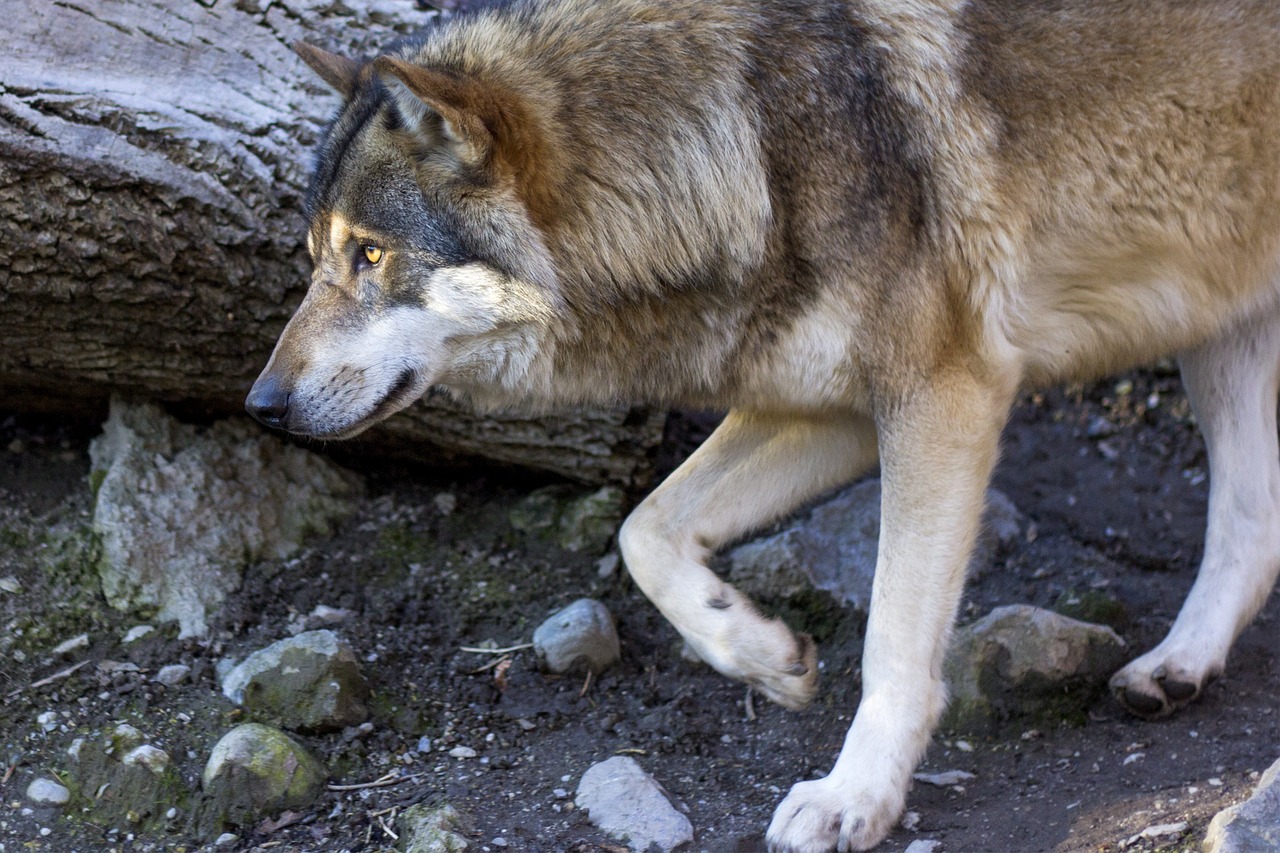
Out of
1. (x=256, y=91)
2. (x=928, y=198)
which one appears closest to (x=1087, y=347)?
(x=928, y=198)

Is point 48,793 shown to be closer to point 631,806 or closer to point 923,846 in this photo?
point 631,806

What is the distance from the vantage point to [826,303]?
3.10m

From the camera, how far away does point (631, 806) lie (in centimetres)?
321

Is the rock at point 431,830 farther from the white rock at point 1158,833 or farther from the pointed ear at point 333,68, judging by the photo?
the pointed ear at point 333,68

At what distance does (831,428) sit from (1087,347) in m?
0.77

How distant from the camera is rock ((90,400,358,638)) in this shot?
389 cm

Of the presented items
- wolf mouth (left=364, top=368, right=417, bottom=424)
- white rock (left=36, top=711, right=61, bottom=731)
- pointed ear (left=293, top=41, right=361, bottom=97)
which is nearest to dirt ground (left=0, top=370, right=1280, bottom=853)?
white rock (left=36, top=711, right=61, bottom=731)

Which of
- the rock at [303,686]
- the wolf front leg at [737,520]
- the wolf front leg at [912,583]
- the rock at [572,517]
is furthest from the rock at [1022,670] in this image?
the rock at [303,686]

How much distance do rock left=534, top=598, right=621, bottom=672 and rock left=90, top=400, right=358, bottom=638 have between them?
988 millimetres

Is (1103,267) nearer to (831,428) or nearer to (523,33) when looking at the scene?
(831,428)

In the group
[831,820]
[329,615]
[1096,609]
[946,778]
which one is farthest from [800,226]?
[329,615]

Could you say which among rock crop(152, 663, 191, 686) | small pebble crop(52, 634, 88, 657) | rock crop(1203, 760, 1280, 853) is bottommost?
small pebble crop(52, 634, 88, 657)

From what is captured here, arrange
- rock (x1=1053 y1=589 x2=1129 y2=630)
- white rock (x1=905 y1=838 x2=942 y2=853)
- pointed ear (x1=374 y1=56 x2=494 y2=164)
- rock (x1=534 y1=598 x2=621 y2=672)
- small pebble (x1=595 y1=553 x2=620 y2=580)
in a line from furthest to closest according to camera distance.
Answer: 1. small pebble (x1=595 y1=553 x2=620 y2=580)
2. rock (x1=1053 y1=589 x2=1129 y2=630)
3. rock (x1=534 y1=598 x2=621 y2=672)
4. white rock (x1=905 y1=838 x2=942 y2=853)
5. pointed ear (x1=374 y1=56 x2=494 y2=164)

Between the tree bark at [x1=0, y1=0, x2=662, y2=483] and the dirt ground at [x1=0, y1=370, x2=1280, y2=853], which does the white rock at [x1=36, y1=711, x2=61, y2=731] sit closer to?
the dirt ground at [x1=0, y1=370, x2=1280, y2=853]
